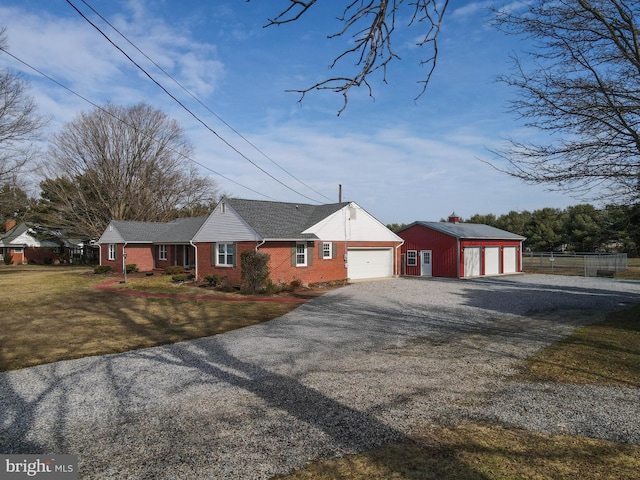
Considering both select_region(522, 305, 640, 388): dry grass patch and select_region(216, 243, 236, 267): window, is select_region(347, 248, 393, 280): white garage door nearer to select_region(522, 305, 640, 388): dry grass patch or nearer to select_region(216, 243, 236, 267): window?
select_region(216, 243, 236, 267): window

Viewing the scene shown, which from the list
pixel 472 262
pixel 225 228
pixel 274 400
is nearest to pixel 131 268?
pixel 225 228

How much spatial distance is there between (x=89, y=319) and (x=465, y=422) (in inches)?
493

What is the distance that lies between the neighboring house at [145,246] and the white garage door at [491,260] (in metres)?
21.9

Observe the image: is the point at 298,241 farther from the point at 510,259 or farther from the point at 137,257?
the point at 510,259

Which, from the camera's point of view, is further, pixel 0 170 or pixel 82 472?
pixel 0 170

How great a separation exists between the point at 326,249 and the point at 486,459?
68.4 ft

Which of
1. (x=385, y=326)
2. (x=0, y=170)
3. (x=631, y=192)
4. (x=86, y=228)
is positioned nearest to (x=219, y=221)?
(x=0, y=170)

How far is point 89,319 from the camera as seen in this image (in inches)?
524

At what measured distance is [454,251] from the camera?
28578 mm

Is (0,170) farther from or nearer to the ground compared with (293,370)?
farther from the ground

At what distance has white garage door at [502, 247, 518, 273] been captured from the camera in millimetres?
32719

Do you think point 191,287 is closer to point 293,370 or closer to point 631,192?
point 293,370

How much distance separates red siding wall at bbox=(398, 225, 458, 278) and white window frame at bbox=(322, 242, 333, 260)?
8.53m

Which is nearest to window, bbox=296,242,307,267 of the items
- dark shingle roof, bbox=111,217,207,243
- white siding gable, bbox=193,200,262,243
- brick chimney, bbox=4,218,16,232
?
white siding gable, bbox=193,200,262,243
